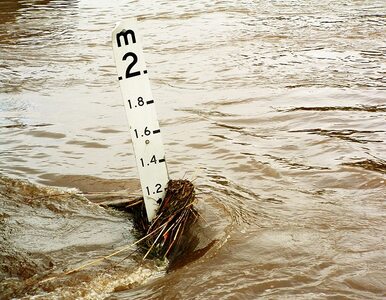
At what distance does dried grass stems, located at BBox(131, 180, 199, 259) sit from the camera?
130 inches

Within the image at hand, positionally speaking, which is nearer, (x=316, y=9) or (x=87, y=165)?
(x=87, y=165)

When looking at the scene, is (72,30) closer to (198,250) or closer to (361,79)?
(361,79)

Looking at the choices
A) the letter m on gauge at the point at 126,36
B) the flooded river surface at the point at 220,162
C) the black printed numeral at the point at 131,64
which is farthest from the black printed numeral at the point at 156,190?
the letter m on gauge at the point at 126,36

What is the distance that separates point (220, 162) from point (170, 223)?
63.3 inches

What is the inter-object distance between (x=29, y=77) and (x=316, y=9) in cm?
681

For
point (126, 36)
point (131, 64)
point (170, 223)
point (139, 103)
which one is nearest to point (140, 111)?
point (139, 103)

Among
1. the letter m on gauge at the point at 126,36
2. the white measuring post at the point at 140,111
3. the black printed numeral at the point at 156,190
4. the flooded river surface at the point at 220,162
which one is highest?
the letter m on gauge at the point at 126,36

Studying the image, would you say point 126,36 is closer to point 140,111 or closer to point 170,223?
point 140,111

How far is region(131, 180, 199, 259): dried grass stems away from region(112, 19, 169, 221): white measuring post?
67 mm

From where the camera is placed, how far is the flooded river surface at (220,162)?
3031mm

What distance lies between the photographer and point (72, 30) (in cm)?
1252

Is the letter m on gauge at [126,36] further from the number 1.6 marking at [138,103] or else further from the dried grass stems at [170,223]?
the dried grass stems at [170,223]

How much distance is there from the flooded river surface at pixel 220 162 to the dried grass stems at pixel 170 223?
0.39ft

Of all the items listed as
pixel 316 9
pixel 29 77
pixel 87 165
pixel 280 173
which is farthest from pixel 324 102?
pixel 316 9
